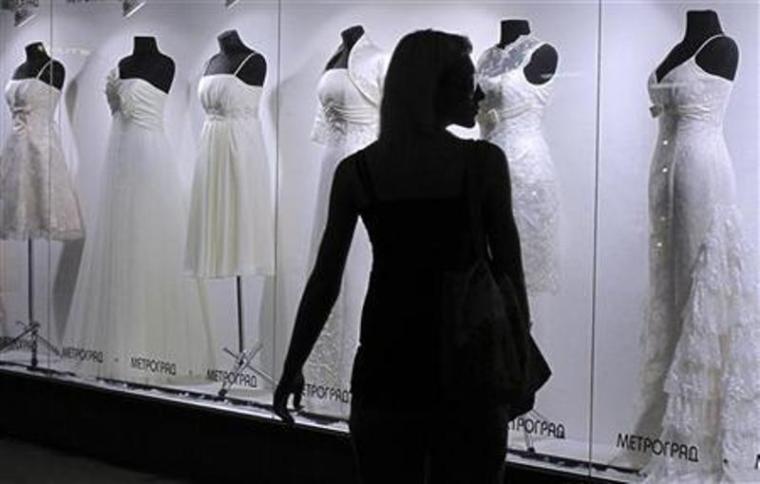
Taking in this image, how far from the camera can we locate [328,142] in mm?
4203

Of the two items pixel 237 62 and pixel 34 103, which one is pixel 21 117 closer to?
pixel 34 103

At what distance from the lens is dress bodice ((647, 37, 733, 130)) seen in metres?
3.27

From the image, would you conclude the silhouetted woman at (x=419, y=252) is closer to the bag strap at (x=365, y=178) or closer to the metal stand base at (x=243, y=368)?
the bag strap at (x=365, y=178)

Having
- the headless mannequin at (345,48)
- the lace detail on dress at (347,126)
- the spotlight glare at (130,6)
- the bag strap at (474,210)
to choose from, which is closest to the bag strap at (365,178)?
the bag strap at (474,210)

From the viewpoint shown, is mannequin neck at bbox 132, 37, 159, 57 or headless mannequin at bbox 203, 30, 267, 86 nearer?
headless mannequin at bbox 203, 30, 267, 86

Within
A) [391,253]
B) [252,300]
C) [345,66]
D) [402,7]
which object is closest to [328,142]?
[345,66]

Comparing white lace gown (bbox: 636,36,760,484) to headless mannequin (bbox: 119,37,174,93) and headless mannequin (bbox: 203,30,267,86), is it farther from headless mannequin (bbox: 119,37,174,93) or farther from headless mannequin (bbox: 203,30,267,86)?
headless mannequin (bbox: 119,37,174,93)

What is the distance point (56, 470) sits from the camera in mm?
4758

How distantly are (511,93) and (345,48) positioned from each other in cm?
83

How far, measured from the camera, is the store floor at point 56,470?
15.0ft

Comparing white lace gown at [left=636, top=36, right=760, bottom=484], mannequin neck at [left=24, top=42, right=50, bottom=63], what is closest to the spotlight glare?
mannequin neck at [left=24, top=42, right=50, bottom=63]

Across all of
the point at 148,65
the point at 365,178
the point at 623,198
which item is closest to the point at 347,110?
the point at 623,198

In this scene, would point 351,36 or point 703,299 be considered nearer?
point 703,299

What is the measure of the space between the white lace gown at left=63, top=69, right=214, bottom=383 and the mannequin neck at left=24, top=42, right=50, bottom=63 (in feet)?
2.48
